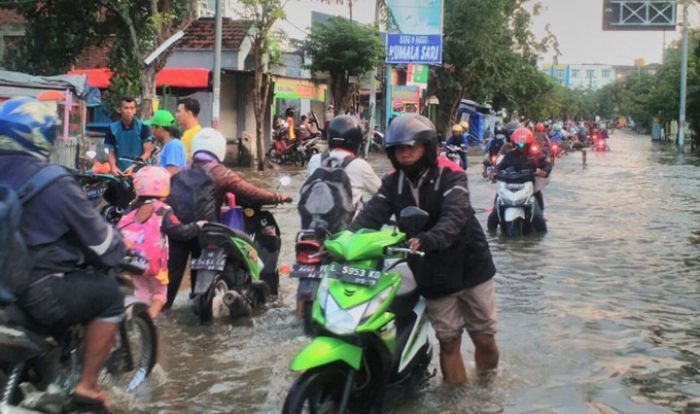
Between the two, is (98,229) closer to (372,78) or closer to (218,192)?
(218,192)

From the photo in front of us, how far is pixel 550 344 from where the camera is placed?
21.0ft

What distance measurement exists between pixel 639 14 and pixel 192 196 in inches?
1124

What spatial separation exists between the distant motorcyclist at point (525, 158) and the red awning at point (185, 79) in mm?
13376

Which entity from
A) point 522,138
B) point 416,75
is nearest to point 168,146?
point 522,138

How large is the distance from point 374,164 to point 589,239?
16010 mm

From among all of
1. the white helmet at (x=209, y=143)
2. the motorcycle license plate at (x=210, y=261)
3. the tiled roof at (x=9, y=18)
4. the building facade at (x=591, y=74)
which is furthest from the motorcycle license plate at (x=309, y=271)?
the building facade at (x=591, y=74)

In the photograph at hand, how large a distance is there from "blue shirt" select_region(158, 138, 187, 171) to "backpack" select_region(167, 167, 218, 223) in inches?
40.9

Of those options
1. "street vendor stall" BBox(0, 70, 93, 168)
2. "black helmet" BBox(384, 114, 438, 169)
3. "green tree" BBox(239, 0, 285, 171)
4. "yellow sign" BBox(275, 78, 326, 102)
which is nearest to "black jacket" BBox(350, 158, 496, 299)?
"black helmet" BBox(384, 114, 438, 169)

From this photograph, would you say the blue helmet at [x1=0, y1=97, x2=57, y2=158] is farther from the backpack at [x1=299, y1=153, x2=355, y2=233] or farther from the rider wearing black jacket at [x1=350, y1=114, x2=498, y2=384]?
the backpack at [x1=299, y1=153, x2=355, y2=233]

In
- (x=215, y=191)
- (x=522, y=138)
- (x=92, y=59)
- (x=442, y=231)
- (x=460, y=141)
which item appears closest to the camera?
(x=442, y=231)

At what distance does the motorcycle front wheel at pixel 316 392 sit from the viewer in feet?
12.6

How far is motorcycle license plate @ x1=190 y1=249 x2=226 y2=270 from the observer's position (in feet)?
21.1

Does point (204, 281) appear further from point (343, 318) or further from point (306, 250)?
point (343, 318)

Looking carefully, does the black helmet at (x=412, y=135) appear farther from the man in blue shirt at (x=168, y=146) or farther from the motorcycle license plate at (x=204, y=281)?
the man in blue shirt at (x=168, y=146)
